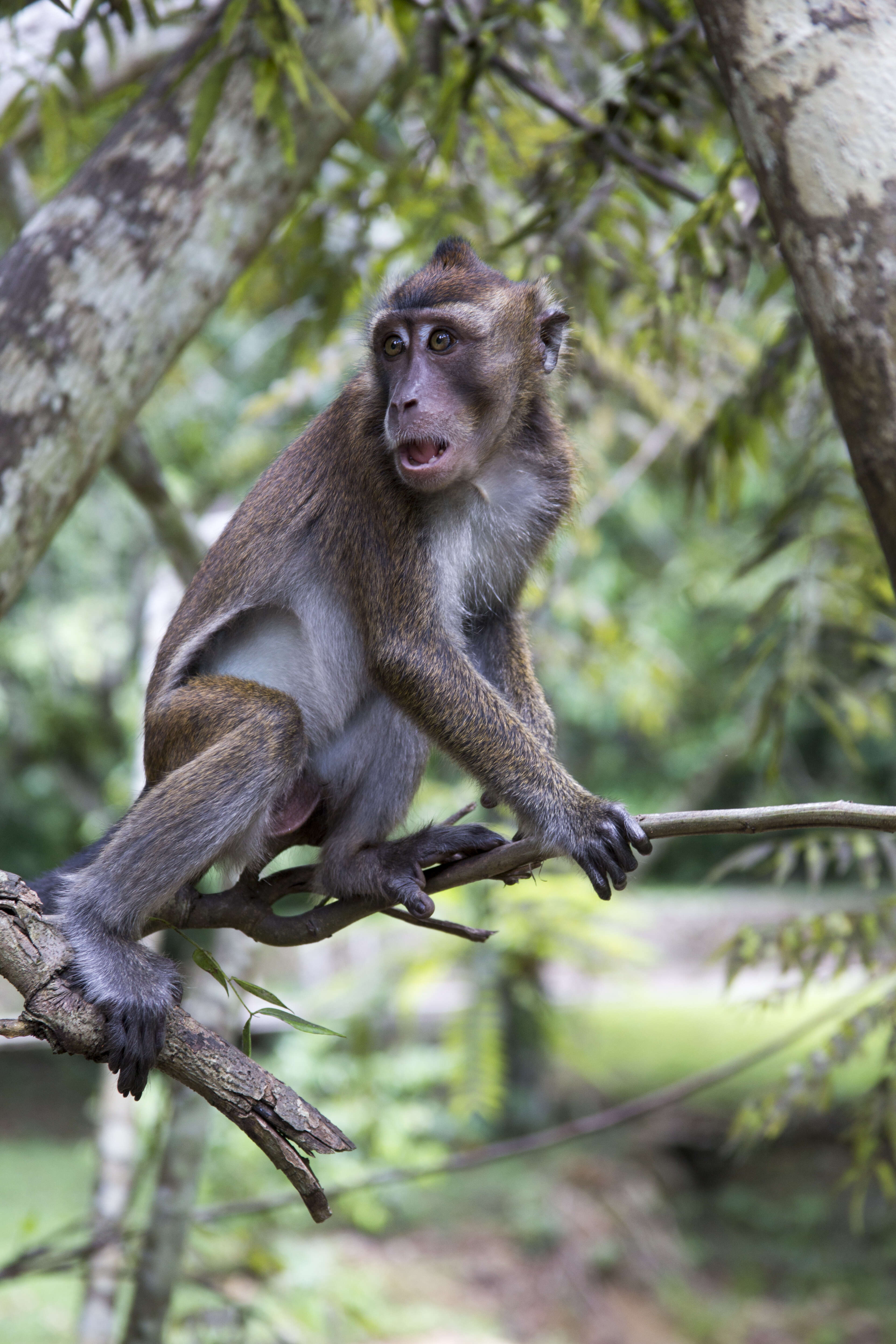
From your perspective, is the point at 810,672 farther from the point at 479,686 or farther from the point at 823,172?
the point at 823,172

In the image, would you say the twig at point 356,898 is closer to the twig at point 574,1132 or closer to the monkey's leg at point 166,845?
the monkey's leg at point 166,845

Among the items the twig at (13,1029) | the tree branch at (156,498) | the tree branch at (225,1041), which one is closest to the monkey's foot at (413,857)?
the tree branch at (225,1041)

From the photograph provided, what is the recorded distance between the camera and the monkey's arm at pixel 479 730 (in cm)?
300

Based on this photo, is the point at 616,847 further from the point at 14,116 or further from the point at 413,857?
the point at 14,116

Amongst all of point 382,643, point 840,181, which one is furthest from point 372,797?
point 840,181

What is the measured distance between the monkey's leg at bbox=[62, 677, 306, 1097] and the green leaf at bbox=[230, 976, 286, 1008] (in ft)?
0.98

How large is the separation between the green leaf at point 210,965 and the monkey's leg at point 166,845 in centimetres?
21

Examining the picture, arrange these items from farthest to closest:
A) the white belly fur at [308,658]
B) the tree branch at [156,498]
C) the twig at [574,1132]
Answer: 1. the tree branch at [156,498]
2. the twig at [574,1132]
3. the white belly fur at [308,658]

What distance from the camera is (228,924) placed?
2.78 metres

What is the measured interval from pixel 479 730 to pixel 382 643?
374 mm

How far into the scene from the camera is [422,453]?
3273 millimetres

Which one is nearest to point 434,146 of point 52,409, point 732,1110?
point 52,409

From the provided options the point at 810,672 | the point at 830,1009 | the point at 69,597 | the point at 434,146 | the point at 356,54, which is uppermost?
the point at 356,54

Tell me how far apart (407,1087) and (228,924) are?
29.0 feet
